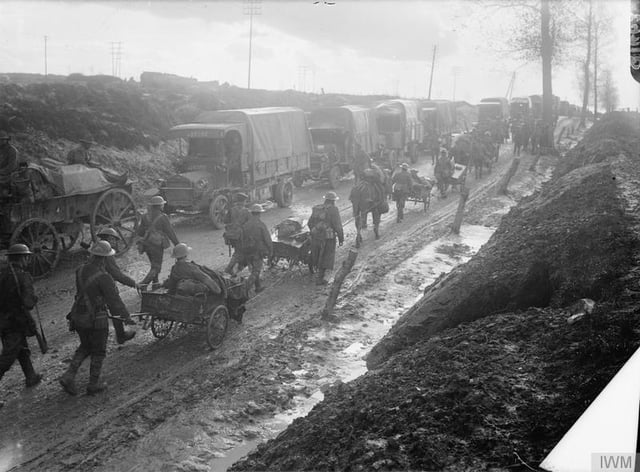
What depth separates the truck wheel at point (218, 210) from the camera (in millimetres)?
15000

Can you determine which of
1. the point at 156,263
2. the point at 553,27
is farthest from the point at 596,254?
the point at 553,27

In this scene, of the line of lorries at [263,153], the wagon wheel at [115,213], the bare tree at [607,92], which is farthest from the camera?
the bare tree at [607,92]

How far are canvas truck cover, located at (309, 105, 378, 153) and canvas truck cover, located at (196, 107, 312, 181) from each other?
326 cm

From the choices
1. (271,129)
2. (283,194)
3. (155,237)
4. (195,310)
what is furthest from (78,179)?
(283,194)

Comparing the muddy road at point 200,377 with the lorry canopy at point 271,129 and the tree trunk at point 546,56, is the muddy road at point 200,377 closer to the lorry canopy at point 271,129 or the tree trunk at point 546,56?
the lorry canopy at point 271,129

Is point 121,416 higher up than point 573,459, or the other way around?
point 573,459

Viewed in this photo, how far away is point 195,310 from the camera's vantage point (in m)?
7.81

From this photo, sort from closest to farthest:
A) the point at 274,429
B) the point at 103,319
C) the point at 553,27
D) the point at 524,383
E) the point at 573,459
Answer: the point at 573,459, the point at 524,383, the point at 274,429, the point at 103,319, the point at 553,27

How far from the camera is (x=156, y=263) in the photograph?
10.4 m

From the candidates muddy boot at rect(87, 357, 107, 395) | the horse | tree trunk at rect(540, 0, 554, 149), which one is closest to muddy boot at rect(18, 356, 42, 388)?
muddy boot at rect(87, 357, 107, 395)

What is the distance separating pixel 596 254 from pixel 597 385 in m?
3.46

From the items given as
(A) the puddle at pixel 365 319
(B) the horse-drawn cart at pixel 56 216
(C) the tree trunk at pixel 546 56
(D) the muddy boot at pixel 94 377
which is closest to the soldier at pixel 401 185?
(A) the puddle at pixel 365 319

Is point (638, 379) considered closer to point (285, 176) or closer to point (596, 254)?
point (596, 254)

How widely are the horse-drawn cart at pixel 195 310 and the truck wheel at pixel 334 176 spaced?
13244 mm
